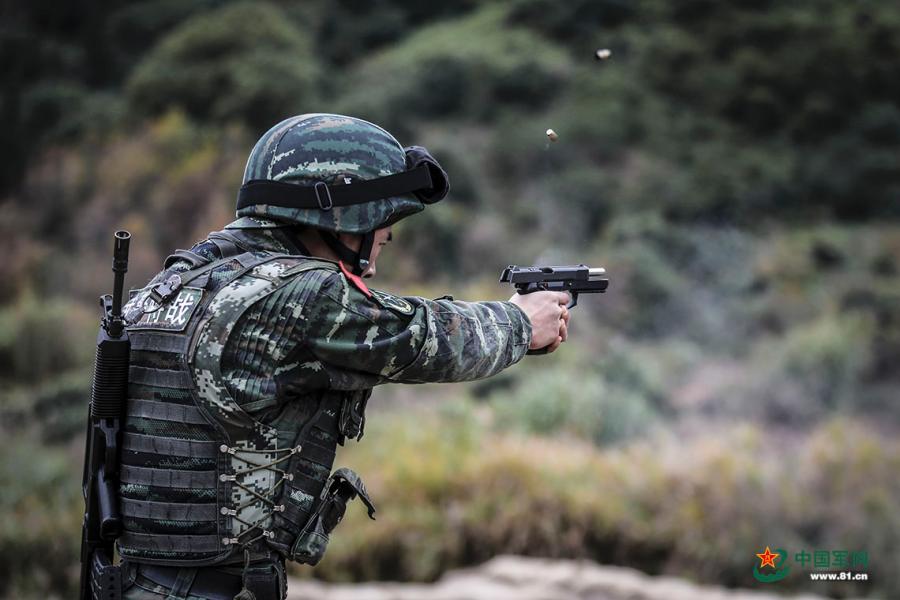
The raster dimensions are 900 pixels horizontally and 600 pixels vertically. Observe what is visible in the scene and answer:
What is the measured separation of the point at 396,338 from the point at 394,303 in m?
0.10

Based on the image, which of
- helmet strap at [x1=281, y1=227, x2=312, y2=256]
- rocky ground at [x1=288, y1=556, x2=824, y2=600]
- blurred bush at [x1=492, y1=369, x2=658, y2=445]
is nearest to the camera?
helmet strap at [x1=281, y1=227, x2=312, y2=256]

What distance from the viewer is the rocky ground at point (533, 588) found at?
578cm

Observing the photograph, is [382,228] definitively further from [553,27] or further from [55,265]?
[553,27]

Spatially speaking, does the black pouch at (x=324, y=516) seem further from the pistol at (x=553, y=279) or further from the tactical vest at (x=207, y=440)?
the pistol at (x=553, y=279)

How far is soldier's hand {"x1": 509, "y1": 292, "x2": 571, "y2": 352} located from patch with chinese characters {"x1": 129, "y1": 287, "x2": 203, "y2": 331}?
0.87m

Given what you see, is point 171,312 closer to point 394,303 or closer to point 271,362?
point 271,362

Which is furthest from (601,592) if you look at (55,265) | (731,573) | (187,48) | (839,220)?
(187,48)

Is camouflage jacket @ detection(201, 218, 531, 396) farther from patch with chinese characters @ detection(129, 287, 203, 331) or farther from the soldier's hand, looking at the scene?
the soldier's hand

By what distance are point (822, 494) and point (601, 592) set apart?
7.94 feet

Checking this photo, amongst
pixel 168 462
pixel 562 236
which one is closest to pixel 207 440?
pixel 168 462

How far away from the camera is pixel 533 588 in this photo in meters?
5.84

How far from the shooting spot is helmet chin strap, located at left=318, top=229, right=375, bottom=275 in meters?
2.52

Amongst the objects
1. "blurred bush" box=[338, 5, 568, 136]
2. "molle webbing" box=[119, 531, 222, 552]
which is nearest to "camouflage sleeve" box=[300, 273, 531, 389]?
"molle webbing" box=[119, 531, 222, 552]

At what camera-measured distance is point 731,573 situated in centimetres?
655
